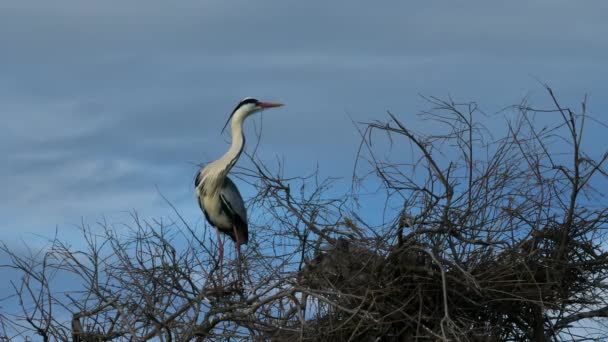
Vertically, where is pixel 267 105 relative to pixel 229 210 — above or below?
above

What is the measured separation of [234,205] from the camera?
11734 millimetres

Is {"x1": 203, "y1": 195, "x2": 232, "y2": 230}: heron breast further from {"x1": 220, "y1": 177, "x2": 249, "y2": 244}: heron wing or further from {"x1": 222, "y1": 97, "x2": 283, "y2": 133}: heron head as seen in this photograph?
{"x1": 222, "y1": 97, "x2": 283, "y2": 133}: heron head

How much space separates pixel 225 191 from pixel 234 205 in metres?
0.22

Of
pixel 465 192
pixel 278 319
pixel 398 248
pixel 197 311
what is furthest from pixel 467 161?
pixel 197 311

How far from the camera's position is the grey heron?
38.1 feet

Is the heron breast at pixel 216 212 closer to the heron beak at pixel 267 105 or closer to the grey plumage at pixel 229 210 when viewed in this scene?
the grey plumage at pixel 229 210

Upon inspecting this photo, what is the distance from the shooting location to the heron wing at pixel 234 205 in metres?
11.7

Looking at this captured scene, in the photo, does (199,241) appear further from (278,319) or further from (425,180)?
(425,180)

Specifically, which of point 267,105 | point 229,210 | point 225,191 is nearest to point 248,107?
point 267,105

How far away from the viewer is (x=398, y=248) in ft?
22.2

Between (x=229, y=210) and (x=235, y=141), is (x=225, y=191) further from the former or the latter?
(x=235, y=141)

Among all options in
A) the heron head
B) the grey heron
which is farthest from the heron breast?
the heron head

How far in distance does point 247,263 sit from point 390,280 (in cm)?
116

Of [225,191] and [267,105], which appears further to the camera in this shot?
[267,105]
